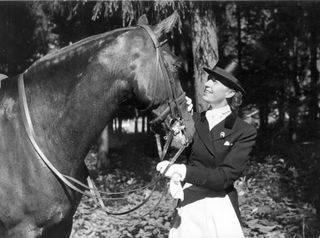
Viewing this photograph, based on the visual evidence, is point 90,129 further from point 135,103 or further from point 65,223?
point 65,223

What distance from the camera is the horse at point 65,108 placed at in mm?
2621

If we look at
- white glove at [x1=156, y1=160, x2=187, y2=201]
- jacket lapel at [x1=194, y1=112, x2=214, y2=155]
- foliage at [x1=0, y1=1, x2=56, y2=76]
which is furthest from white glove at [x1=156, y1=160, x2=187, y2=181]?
foliage at [x1=0, y1=1, x2=56, y2=76]

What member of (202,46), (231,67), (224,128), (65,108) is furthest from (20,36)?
(224,128)

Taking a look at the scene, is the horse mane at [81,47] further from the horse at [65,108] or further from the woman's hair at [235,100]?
the woman's hair at [235,100]

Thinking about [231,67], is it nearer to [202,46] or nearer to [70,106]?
[70,106]

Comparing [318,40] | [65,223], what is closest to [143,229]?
[65,223]

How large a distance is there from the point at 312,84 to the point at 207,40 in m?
5.73

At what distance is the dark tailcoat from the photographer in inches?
109

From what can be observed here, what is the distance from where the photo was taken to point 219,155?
9.61ft

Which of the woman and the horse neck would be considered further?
the woman

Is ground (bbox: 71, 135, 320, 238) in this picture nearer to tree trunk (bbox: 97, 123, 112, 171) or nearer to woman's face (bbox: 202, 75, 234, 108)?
tree trunk (bbox: 97, 123, 112, 171)

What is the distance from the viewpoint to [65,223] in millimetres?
2879

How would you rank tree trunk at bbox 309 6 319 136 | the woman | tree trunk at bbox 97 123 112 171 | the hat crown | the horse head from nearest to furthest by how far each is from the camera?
1. the horse head
2. the woman
3. the hat crown
4. tree trunk at bbox 309 6 319 136
5. tree trunk at bbox 97 123 112 171

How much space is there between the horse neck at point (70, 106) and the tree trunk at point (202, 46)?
390 centimetres
